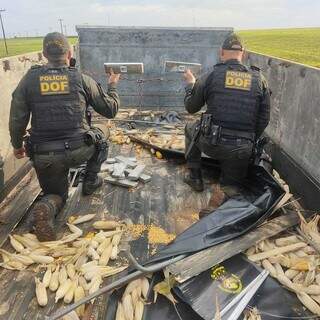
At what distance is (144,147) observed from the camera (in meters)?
6.90

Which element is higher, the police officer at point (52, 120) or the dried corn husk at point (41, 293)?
the police officer at point (52, 120)

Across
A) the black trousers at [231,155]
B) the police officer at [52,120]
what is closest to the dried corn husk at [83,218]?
the police officer at [52,120]

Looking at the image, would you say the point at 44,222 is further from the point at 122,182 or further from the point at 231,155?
the point at 231,155

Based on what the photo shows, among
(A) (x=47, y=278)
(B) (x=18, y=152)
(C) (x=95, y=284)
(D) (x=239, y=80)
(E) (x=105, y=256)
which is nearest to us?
(C) (x=95, y=284)

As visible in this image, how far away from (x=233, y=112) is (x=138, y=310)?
2646 millimetres

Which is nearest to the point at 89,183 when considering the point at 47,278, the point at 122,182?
the point at 122,182

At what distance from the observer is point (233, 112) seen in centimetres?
460

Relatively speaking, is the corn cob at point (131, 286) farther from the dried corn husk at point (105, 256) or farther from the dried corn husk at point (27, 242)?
the dried corn husk at point (27, 242)

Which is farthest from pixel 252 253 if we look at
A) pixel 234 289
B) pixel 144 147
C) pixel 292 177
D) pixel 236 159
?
pixel 144 147

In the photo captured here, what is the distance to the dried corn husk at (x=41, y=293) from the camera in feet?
10.5

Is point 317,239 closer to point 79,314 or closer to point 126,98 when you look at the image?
point 79,314

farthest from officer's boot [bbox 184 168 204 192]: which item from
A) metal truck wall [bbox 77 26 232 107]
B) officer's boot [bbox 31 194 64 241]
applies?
metal truck wall [bbox 77 26 232 107]

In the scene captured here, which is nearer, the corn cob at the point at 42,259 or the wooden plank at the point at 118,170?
Result: the corn cob at the point at 42,259

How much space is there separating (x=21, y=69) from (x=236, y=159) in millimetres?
3440
